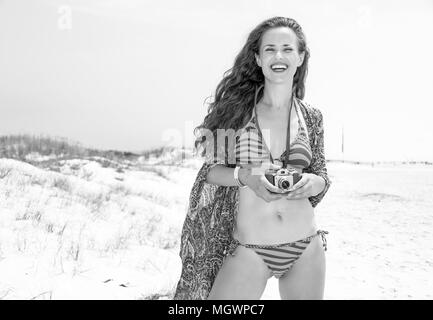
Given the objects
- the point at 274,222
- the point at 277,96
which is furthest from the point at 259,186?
the point at 277,96

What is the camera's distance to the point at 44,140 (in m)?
19.6

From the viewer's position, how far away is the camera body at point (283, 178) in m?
2.27

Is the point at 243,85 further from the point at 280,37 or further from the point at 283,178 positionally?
the point at 283,178

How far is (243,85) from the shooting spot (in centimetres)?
290

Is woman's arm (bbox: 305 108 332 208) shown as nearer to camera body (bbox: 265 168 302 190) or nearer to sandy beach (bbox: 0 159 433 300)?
camera body (bbox: 265 168 302 190)

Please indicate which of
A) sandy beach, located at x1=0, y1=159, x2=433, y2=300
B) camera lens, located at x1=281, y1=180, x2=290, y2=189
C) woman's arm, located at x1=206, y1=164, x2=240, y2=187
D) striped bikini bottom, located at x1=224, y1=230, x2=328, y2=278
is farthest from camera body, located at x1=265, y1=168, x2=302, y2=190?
sandy beach, located at x1=0, y1=159, x2=433, y2=300

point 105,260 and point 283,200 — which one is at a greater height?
point 283,200

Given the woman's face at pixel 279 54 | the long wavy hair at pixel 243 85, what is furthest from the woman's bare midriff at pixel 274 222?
the woman's face at pixel 279 54

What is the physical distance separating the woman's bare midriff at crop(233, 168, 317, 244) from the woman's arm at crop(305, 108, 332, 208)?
0.23 m

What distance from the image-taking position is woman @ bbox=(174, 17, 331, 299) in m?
2.46

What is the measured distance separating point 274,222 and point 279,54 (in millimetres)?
1006
